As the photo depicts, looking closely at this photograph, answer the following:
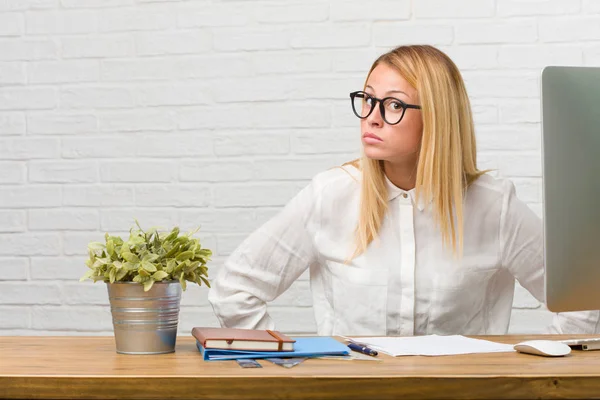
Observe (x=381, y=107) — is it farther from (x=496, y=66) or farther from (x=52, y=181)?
(x=52, y=181)

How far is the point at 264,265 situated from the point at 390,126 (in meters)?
0.49

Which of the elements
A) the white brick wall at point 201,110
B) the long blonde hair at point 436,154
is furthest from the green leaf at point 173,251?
the white brick wall at point 201,110

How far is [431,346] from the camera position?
143 cm

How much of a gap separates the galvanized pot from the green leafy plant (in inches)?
0.7

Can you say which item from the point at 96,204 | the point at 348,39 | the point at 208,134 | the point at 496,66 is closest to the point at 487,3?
the point at 496,66

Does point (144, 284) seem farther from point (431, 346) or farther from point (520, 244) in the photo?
point (520, 244)

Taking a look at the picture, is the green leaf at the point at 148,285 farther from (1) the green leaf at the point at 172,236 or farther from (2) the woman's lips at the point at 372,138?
(2) the woman's lips at the point at 372,138

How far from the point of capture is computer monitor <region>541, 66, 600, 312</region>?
4.25 feet

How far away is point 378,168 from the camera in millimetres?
2057

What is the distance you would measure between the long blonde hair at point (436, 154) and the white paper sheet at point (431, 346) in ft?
1.62

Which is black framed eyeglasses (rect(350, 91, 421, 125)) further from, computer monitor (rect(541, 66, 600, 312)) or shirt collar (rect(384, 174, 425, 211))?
computer monitor (rect(541, 66, 600, 312))

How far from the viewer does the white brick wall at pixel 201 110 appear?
255 cm

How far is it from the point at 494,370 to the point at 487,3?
5.46 ft

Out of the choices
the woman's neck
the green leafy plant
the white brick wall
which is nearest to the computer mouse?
the green leafy plant
